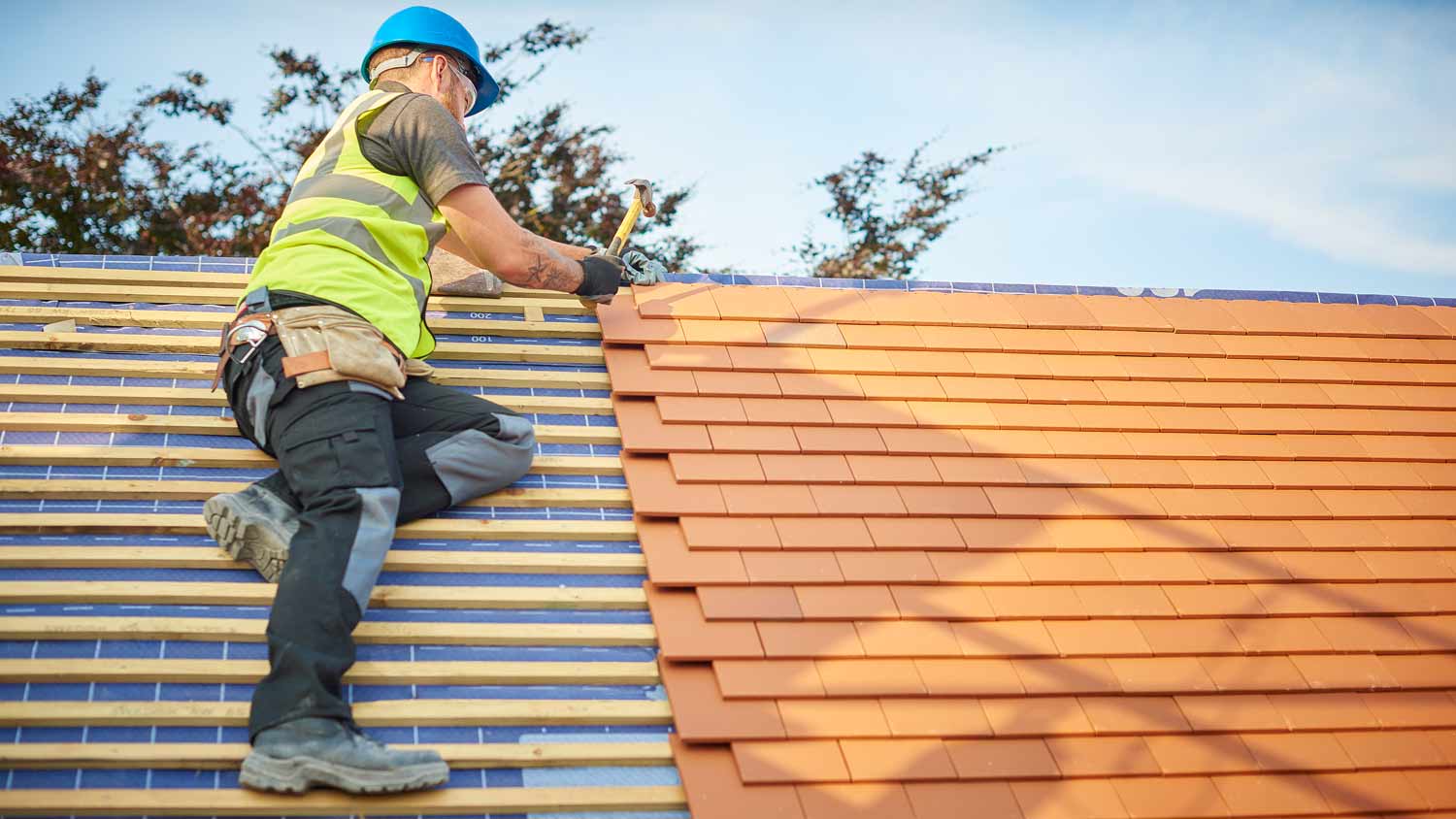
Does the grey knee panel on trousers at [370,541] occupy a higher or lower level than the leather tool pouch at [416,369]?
lower

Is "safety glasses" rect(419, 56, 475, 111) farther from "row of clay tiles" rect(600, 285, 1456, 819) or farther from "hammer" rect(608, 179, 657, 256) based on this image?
"row of clay tiles" rect(600, 285, 1456, 819)

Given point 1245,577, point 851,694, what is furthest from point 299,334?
point 1245,577

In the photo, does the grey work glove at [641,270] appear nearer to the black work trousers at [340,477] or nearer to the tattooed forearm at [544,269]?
the tattooed forearm at [544,269]

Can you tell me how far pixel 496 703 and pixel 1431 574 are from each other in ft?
9.66

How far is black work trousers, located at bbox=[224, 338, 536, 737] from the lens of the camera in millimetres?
2658

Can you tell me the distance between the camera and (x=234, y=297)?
13.8ft

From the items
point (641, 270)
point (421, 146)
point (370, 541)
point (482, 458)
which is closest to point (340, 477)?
point (370, 541)

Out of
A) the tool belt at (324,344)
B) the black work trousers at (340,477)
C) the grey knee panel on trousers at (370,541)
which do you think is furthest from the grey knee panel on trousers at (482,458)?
the grey knee panel on trousers at (370,541)

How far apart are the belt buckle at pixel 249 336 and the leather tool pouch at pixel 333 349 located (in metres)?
0.05

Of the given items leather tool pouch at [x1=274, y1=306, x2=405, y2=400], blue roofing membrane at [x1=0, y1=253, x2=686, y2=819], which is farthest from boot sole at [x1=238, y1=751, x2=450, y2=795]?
leather tool pouch at [x1=274, y1=306, x2=405, y2=400]

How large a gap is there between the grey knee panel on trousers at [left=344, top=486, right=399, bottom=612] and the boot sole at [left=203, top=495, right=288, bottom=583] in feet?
0.89

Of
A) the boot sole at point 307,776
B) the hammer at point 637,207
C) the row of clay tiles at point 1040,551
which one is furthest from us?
the hammer at point 637,207

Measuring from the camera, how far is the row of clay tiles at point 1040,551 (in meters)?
2.95

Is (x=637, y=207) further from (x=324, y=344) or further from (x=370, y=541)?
(x=370, y=541)
